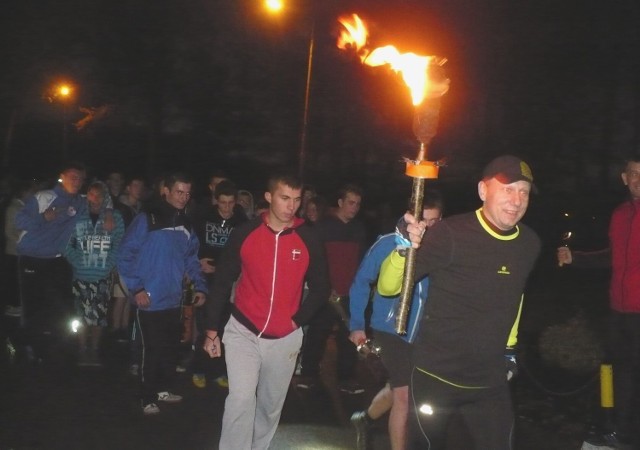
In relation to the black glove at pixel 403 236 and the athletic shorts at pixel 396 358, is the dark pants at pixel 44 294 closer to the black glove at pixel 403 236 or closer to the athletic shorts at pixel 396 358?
the athletic shorts at pixel 396 358

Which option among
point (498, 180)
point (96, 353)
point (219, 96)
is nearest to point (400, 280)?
point (498, 180)

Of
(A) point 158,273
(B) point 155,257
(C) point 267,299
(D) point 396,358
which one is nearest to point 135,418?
(A) point 158,273

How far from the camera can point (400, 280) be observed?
14.2ft

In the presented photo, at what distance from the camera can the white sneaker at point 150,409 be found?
7305 millimetres

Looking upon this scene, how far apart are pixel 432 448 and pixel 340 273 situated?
471 centimetres

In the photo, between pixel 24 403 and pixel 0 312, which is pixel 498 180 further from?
pixel 0 312

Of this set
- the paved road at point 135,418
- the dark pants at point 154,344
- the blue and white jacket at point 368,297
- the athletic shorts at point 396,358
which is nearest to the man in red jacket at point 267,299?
the blue and white jacket at point 368,297

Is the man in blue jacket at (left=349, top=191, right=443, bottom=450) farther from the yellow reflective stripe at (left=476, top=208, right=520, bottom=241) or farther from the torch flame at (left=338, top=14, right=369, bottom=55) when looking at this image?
the torch flame at (left=338, top=14, right=369, bottom=55)

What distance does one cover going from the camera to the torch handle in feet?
12.9

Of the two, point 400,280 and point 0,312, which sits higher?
point 400,280

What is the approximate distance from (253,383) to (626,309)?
3.26 m

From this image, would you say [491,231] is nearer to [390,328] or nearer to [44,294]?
[390,328]

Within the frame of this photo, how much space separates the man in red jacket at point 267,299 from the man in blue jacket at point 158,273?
1.69 metres

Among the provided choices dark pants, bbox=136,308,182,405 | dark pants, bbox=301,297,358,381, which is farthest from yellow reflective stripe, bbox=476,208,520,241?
dark pants, bbox=301,297,358,381
